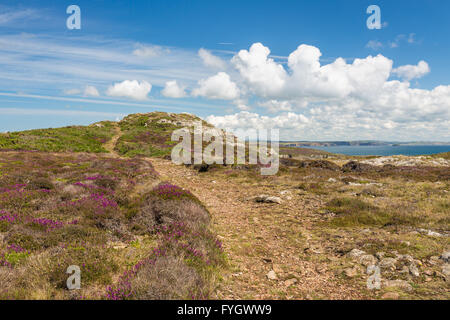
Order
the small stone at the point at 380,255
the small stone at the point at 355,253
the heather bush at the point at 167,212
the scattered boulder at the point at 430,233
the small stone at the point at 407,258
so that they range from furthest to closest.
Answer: the heather bush at the point at 167,212 → the scattered boulder at the point at 430,233 → the small stone at the point at 355,253 → the small stone at the point at 380,255 → the small stone at the point at 407,258

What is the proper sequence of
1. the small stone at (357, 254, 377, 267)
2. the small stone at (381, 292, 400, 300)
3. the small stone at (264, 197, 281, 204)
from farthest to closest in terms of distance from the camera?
the small stone at (264, 197, 281, 204) → the small stone at (357, 254, 377, 267) → the small stone at (381, 292, 400, 300)

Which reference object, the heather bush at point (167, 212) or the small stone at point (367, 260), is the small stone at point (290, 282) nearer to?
the small stone at point (367, 260)

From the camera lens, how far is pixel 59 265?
4.96 m

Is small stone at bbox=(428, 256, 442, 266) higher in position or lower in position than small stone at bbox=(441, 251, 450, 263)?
lower

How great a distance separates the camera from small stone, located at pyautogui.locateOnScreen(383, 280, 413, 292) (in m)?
5.06

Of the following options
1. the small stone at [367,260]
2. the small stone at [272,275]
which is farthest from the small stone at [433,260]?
the small stone at [272,275]

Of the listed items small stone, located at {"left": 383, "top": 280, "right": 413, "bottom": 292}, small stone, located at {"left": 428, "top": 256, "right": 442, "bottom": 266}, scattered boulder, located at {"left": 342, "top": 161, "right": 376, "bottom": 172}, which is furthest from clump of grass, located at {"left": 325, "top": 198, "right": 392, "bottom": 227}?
scattered boulder, located at {"left": 342, "top": 161, "right": 376, "bottom": 172}

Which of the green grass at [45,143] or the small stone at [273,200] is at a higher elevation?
the green grass at [45,143]

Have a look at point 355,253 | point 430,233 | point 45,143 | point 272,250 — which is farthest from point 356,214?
point 45,143

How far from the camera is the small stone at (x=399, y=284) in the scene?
506 cm

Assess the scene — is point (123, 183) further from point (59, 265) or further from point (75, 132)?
point (75, 132)

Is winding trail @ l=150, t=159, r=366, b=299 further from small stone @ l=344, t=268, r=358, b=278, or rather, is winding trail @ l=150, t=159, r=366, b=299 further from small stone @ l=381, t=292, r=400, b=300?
small stone @ l=381, t=292, r=400, b=300
